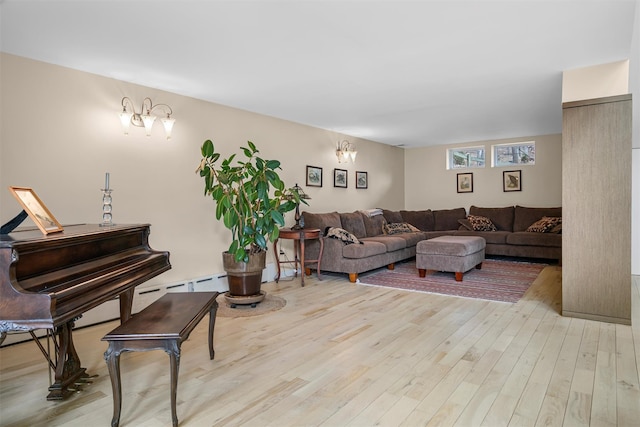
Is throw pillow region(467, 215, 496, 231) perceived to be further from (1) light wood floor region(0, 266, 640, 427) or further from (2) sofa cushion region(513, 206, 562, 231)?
(1) light wood floor region(0, 266, 640, 427)

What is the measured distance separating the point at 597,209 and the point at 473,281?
74.6 inches

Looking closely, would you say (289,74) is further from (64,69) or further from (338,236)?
(338,236)

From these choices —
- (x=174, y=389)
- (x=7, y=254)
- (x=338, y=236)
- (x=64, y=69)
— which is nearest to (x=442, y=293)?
(x=338, y=236)

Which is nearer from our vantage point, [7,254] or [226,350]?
[7,254]

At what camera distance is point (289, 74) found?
3.48 metres

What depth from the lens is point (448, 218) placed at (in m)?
7.43

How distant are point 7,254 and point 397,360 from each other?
2.18 metres

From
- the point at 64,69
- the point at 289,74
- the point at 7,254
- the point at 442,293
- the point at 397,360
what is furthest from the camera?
the point at 442,293

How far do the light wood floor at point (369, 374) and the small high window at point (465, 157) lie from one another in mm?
4687

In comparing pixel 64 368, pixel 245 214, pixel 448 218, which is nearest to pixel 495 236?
pixel 448 218

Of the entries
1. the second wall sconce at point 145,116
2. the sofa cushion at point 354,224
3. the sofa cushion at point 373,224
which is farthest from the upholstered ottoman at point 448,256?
the second wall sconce at point 145,116

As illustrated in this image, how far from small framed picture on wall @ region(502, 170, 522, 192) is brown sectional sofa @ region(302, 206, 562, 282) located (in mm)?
484

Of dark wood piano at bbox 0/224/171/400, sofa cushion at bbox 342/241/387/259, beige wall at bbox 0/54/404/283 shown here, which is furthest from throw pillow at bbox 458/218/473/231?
dark wood piano at bbox 0/224/171/400

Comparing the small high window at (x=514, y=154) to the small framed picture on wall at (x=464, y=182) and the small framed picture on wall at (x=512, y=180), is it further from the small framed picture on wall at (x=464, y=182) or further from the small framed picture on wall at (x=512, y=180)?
the small framed picture on wall at (x=464, y=182)
